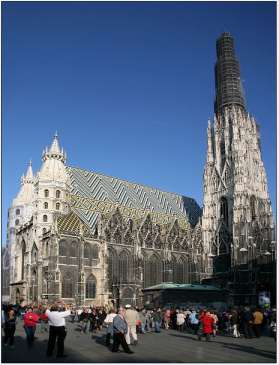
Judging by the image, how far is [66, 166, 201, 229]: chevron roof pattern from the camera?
6832 centimetres

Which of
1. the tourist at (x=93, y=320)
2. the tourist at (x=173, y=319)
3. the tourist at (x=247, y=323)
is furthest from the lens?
the tourist at (x=173, y=319)

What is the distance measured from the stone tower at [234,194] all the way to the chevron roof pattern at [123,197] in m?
7.85

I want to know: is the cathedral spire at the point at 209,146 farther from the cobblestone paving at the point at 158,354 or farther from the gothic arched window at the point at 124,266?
the cobblestone paving at the point at 158,354

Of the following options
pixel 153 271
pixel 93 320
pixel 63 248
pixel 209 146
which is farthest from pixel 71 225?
pixel 209 146

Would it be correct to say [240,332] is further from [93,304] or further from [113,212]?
[113,212]

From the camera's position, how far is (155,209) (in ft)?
260

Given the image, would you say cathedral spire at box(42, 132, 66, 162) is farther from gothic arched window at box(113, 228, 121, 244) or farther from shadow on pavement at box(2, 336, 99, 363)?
shadow on pavement at box(2, 336, 99, 363)

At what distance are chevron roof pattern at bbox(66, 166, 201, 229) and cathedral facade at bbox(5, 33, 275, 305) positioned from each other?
0.82 ft

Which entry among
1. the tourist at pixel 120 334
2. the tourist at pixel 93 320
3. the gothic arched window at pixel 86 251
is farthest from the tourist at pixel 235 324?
the gothic arched window at pixel 86 251

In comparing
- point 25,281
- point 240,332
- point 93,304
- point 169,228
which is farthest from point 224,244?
point 240,332

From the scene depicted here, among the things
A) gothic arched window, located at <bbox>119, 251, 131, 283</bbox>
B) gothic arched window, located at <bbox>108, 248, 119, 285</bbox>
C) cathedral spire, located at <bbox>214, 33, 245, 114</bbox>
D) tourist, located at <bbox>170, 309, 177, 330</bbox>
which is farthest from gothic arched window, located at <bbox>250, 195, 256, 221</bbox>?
tourist, located at <bbox>170, 309, 177, 330</bbox>

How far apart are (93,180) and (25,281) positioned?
855 inches

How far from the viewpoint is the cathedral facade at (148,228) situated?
58219 millimetres

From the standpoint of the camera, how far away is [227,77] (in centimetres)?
8531
